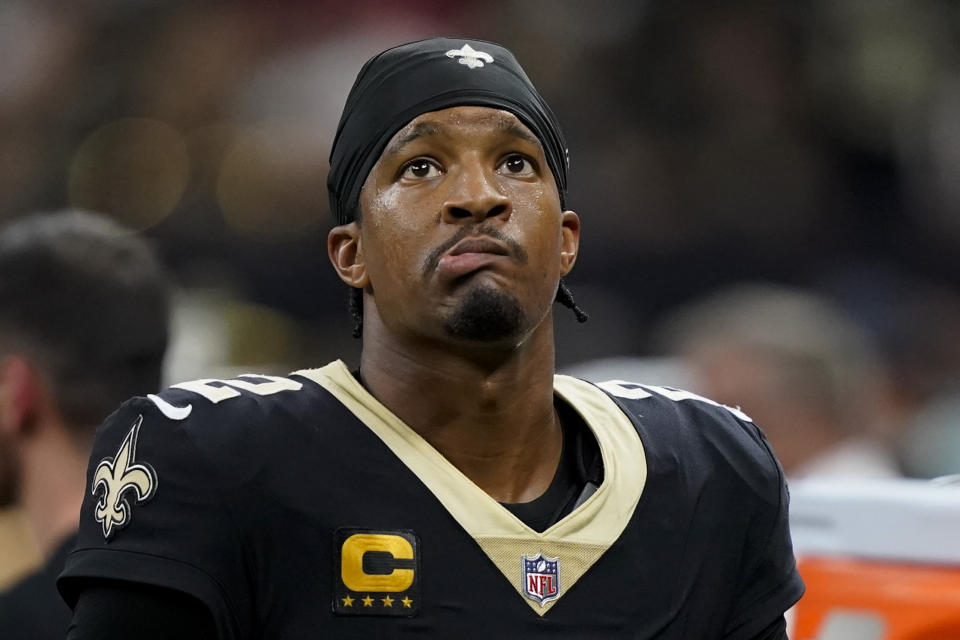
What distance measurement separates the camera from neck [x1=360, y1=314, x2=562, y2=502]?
Answer: 244 centimetres

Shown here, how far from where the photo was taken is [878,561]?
2775mm

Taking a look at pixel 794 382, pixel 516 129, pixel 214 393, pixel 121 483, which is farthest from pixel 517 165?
pixel 794 382

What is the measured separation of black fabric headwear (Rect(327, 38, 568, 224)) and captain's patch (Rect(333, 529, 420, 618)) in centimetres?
59

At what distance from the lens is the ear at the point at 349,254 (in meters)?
2.53

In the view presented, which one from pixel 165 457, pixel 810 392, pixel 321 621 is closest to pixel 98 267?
pixel 165 457

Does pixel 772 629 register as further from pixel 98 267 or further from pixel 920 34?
pixel 920 34

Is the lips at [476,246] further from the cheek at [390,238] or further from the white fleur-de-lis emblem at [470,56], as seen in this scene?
the white fleur-de-lis emblem at [470,56]

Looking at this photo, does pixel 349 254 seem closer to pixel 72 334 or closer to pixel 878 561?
pixel 72 334

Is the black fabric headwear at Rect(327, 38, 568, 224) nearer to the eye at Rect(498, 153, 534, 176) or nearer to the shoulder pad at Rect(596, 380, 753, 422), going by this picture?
the eye at Rect(498, 153, 534, 176)

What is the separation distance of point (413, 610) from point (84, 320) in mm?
1261

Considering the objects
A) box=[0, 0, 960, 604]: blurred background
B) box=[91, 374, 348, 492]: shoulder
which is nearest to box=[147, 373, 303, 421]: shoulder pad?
box=[91, 374, 348, 492]: shoulder

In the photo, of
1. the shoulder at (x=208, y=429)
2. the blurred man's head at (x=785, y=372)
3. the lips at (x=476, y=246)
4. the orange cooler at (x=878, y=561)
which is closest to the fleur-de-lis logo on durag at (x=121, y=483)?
the shoulder at (x=208, y=429)

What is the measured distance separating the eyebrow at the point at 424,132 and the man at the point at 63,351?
96 centimetres

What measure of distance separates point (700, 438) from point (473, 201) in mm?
613
